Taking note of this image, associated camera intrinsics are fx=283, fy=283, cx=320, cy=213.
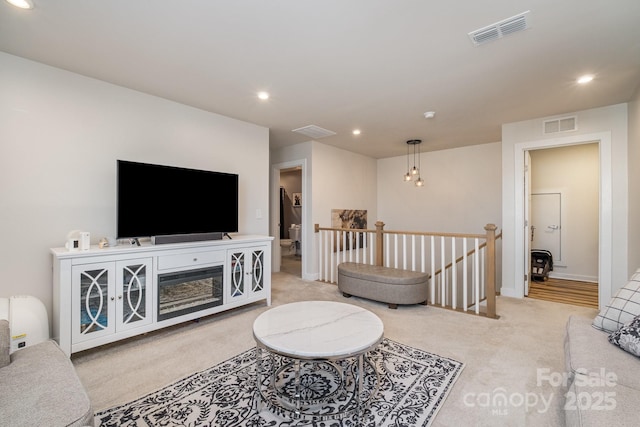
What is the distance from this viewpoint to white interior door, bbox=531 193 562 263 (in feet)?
17.7

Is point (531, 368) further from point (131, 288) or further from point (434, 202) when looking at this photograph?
point (434, 202)

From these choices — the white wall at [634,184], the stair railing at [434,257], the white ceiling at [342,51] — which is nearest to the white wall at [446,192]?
the stair railing at [434,257]

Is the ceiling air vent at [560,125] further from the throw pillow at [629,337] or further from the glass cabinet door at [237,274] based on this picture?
the glass cabinet door at [237,274]

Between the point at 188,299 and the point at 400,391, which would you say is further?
the point at 188,299

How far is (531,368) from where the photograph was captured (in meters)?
2.13

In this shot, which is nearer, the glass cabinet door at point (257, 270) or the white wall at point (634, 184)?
the white wall at point (634, 184)

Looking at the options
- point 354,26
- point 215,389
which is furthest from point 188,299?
point 354,26

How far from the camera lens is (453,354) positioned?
7.71 feet

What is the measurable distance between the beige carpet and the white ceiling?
8.01ft

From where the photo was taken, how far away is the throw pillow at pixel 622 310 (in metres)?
1.68

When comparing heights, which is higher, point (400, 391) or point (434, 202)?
point (434, 202)

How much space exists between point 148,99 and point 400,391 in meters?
3.59

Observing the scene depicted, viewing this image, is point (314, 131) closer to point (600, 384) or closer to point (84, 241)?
point (84, 241)

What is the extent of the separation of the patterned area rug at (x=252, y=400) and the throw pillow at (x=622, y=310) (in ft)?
3.10
